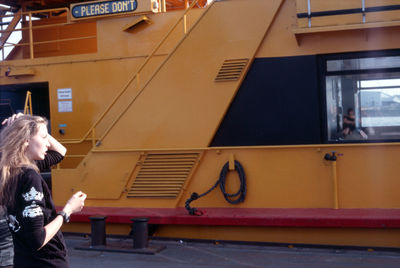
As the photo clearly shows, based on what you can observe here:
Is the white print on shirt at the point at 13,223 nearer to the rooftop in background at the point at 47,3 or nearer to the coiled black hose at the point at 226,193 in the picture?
the coiled black hose at the point at 226,193

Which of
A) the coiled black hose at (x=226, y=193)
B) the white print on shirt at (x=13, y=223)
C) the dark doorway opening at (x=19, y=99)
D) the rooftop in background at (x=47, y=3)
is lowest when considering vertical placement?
the coiled black hose at (x=226, y=193)

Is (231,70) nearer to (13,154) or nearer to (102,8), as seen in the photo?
(102,8)

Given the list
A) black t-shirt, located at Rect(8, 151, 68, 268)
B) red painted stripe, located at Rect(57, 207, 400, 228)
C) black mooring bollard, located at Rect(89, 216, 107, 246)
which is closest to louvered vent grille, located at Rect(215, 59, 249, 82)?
red painted stripe, located at Rect(57, 207, 400, 228)

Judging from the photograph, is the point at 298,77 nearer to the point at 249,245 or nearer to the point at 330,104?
the point at 330,104

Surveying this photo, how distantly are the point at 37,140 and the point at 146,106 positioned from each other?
4011mm

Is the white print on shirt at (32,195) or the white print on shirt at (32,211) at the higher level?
the white print on shirt at (32,195)

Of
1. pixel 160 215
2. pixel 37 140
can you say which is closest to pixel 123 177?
pixel 160 215

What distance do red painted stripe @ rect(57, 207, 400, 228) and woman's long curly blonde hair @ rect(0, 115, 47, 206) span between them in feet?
11.9

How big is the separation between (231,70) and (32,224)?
4.24 meters

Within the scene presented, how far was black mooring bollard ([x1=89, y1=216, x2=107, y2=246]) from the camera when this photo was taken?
6.27m

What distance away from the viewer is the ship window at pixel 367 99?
5906mm

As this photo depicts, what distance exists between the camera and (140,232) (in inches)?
240

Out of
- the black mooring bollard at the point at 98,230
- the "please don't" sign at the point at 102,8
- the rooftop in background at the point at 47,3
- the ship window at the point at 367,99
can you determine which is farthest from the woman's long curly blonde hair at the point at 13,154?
the rooftop in background at the point at 47,3

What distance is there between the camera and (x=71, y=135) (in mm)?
8234
